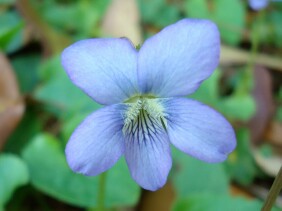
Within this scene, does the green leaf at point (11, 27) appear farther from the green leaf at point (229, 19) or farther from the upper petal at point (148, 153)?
the upper petal at point (148, 153)

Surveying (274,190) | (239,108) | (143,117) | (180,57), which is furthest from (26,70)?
(274,190)

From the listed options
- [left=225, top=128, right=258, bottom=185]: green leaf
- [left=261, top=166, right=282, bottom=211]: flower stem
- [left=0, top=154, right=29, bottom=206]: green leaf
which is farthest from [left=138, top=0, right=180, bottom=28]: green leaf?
[left=261, top=166, right=282, bottom=211]: flower stem

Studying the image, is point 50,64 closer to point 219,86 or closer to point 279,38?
point 219,86

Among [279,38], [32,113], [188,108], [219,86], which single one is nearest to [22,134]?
[32,113]

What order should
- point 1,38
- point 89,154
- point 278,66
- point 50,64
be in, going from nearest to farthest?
point 89,154 < point 1,38 < point 50,64 < point 278,66

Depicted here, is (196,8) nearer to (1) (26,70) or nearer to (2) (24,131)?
(1) (26,70)
